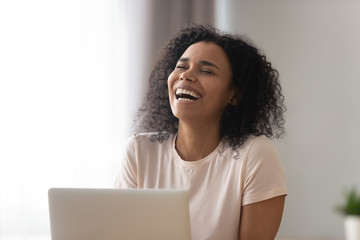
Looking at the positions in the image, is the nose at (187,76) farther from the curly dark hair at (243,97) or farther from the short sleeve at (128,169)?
the short sleeve at (128,169)

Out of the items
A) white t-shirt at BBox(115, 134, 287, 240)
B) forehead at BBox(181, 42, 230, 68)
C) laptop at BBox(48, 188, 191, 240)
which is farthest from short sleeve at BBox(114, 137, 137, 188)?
laptop at BBox(48, 188, 191, 240)

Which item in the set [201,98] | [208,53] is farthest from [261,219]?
[208,53]

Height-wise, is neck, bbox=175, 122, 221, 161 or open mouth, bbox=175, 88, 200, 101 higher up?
open mouth, bbox=175, 88, 200, 101

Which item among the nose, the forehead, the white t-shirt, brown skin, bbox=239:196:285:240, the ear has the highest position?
the forehead

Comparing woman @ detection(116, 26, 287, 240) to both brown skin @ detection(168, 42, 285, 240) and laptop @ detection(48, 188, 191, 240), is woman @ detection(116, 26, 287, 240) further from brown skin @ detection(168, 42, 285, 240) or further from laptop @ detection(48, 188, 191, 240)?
laptop @ detection(48, 188, 191, 240)

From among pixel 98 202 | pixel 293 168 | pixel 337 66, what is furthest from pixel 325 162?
pixel 98 202

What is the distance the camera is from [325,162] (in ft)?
10.3

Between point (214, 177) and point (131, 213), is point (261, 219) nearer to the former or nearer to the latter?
point (214, 177)

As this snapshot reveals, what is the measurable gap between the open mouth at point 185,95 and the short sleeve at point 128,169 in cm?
25

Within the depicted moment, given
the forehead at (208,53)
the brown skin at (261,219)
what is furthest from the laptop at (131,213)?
the forehead at (208,53)

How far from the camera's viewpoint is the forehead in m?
1.88

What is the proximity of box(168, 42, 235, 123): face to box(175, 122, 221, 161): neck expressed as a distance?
4 cm

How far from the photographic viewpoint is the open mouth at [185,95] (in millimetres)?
1801

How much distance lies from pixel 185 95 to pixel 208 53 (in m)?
0.18
